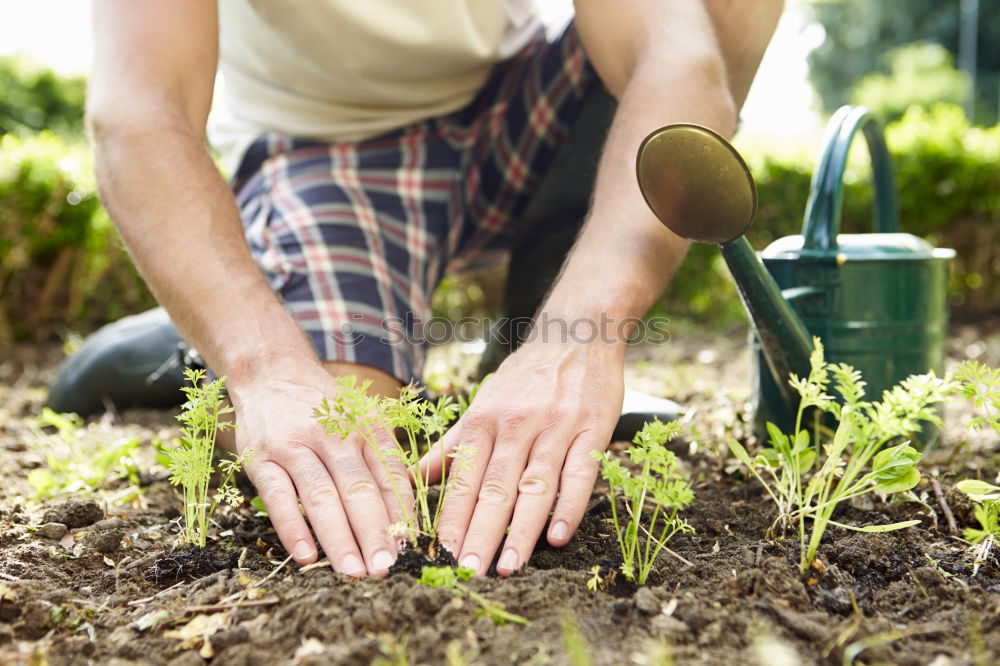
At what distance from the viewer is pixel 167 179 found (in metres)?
1.87

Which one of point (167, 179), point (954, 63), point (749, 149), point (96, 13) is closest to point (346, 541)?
point (167, 179)

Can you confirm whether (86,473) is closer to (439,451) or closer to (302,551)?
(302,551)

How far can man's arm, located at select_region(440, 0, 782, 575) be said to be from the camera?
54.6 inches

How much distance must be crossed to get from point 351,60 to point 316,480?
5.43 feet

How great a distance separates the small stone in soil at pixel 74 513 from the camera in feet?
5.53

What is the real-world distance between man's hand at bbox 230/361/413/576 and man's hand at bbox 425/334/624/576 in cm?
11

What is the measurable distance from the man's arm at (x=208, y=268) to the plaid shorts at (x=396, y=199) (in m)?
0.59

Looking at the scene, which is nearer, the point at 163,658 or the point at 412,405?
the point at 163,658

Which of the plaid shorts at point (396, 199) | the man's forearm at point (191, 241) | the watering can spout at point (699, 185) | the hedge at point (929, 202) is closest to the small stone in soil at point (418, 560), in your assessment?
the man's forearm at point (191, 241)

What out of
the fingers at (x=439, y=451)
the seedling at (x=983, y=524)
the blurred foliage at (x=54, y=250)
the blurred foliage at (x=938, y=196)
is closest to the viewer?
the seedling at (x=983, y=524)

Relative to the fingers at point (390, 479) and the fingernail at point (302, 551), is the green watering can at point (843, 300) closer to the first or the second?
the fingers at point (390, 479)

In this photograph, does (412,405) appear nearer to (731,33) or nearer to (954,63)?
(731,33)

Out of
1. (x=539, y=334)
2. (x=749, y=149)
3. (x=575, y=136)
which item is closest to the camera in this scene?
(x=539, y=334)

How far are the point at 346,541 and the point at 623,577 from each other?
1.57 ft
